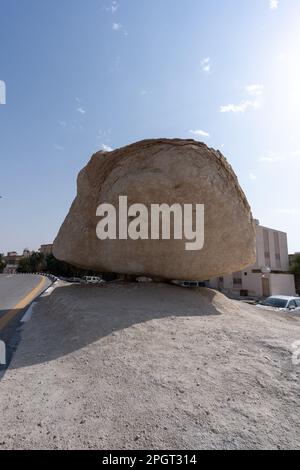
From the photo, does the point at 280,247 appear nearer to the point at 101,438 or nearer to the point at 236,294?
the point at 236,294

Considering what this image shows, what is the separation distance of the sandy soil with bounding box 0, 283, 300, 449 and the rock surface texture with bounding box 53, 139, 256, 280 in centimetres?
232

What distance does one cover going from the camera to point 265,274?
2894 centimetres

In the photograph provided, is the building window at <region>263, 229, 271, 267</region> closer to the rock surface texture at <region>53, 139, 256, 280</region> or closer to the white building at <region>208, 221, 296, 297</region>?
the white building at <region>208, 221, 296, 297</region>

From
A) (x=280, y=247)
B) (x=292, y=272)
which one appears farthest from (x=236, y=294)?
(x=280, y=247)

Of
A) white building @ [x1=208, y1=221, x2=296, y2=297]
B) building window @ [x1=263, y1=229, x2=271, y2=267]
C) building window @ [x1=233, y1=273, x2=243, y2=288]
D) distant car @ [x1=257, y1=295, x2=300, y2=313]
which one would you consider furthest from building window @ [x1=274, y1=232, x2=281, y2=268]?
distant car @ [x1=257, y1=295, x2=300, y2=313]

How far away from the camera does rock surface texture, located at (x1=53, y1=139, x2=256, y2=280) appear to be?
6934 mm

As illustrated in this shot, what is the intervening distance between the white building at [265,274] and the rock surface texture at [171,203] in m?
22.9

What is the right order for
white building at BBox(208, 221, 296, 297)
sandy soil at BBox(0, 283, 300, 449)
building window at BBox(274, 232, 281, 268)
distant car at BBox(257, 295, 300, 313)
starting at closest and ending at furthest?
1. sandy soil at BBox(0, 283, 300, 449)
2. distant car at BBox(257, 295, 300, 313)
3. white building at BBox(208, 221, 296, 297)
4. building window at BBox(274, 232, 281, 268)

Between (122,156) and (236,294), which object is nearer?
(122,156)

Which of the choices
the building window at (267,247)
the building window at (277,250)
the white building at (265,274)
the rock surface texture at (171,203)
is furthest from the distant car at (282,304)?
the building window at (277,250)

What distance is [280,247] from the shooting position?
1452 inches

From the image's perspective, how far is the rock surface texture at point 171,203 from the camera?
6.93 m

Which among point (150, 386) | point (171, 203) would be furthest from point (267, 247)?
point (150, 386)
